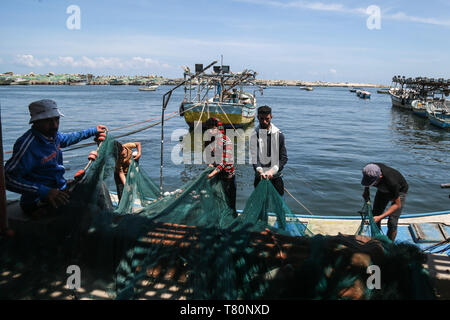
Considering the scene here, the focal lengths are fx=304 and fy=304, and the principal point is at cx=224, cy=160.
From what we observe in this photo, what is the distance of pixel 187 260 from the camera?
2.63 metres

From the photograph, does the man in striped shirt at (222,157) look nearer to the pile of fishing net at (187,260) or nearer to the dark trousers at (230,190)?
the dark trousers at (230,190)

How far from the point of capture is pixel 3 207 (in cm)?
257

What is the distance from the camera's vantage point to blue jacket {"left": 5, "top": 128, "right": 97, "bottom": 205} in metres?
2.59

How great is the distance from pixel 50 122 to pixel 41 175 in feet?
1.66

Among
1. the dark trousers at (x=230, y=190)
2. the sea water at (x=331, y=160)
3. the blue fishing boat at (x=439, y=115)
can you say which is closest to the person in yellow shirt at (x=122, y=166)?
the sea water at (x=331, y=160)

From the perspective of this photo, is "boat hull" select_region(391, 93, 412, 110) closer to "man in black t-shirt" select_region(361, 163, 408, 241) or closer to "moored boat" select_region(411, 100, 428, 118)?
"moored boat" select_region(411, 100, 428, 118)

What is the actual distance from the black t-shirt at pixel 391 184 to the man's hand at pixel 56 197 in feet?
12.6

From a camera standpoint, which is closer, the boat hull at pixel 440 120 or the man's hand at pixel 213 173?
the man's hand at pixel 213 173

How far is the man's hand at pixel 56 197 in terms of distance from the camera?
2.64 metres

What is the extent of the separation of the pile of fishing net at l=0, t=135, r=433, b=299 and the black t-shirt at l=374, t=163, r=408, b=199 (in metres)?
1.64

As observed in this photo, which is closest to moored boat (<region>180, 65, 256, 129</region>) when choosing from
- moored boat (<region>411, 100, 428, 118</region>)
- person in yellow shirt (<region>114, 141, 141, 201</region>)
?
person in yellow shirt (<region>114, 141, 141, 201</region>)

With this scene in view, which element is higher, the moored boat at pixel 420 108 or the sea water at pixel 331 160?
the moored boat at pixel 420 108
